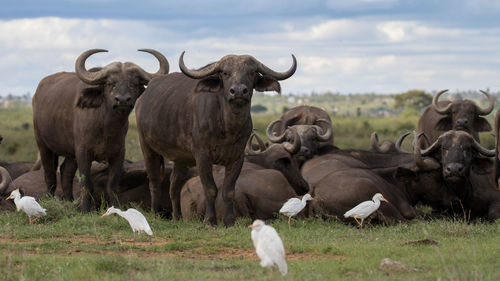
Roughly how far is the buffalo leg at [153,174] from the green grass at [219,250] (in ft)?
2.62

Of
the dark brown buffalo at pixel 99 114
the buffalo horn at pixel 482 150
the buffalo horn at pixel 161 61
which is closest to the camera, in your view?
the dark brown buffalo at pixel 99 114

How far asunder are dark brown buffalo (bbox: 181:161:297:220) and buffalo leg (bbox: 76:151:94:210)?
1297mm

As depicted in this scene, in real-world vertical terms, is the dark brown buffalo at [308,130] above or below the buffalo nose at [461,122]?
below

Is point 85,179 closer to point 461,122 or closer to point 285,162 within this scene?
point 285,162

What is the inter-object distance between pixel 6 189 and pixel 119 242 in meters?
4.36

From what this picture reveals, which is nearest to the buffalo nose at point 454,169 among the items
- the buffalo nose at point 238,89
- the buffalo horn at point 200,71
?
the buffalo nose at point 238,89

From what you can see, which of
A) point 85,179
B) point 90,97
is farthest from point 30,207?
point 90,97

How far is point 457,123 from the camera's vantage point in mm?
16297

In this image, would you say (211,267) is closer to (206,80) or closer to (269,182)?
(206,80)

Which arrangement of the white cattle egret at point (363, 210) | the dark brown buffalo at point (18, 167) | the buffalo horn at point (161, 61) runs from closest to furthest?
the white cattle egret at point (363, 210), the buffalo horn at point (161, 61), the dark brown buffalo at point (18, 167)

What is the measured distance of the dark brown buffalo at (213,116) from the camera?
10.0 metres

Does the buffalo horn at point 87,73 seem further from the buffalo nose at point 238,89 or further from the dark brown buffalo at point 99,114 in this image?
the buffalo nose at point 238,89

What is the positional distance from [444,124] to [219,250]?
9573mm

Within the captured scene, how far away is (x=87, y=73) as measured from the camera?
11.5m
